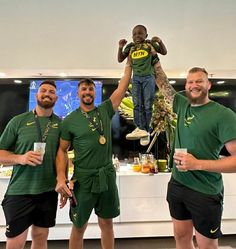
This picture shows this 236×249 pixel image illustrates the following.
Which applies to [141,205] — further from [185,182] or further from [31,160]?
[31,160]

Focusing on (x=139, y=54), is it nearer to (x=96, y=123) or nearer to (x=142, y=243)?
(x=96, y=123)

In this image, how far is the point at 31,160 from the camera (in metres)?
1.60

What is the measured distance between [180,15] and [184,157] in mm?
2240

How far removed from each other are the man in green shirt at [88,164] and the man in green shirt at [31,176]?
108 mm

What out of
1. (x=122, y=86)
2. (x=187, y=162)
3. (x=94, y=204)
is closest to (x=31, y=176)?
(x=94, y=204)

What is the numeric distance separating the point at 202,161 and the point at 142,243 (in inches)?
73.2

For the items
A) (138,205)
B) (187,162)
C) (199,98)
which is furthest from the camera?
(138,205)

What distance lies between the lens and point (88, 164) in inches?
73.2

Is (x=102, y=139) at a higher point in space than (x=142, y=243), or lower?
higher

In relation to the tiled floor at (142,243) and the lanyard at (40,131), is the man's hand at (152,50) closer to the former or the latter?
the lanyard at (40,131)

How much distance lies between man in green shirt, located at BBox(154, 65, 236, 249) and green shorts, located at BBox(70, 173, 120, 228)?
0.52m

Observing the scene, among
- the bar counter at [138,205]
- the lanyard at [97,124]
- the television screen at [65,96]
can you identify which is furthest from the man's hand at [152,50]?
→ the television screen at [65,96]

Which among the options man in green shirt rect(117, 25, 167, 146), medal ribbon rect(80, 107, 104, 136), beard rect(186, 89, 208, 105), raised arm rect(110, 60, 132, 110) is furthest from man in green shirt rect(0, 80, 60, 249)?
beard rect(186, 89, 208, 105)

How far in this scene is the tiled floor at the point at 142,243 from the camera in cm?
274
